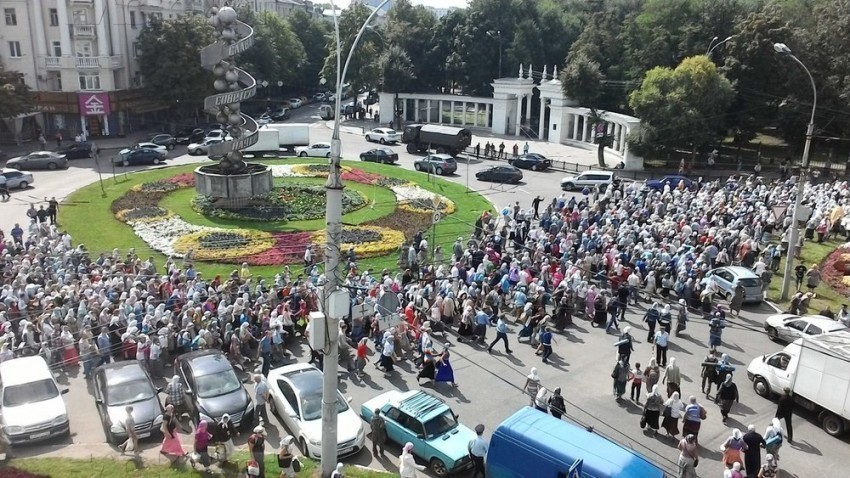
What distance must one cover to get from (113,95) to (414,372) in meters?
48.3

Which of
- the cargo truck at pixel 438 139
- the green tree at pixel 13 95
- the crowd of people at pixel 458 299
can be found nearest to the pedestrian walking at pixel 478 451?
the crowd of people at pixel 458 299

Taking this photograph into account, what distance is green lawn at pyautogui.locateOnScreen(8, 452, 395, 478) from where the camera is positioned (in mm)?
13234

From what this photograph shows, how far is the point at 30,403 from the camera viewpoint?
15.4 metres

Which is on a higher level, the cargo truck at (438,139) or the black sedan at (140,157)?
the cargo truck at (438,139)

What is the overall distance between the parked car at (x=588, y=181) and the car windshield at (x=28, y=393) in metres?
31.0

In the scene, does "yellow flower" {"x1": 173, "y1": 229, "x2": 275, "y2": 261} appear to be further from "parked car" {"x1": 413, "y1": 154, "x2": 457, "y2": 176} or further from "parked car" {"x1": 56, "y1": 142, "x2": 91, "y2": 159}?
A: "parked car" {"x1": 56, "y1": 142, "x2": 91, "y2": 159}

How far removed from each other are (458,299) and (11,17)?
49494 millimetres

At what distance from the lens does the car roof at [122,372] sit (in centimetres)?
1587

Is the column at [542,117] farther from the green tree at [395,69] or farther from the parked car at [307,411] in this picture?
the parked car at [307,411]

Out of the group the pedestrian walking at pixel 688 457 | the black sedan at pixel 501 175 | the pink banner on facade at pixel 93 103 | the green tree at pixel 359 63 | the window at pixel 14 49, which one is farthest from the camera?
the green tree at pixel 359 63

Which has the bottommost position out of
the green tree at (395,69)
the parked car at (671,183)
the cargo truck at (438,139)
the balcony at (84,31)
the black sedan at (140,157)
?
the black sedan at (140,157)

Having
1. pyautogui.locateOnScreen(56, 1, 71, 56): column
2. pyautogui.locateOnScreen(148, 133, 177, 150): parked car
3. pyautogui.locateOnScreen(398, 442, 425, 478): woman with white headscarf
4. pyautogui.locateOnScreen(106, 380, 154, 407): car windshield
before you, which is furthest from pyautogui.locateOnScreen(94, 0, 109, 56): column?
pyautogui.locateOnScreen(398, 442, 425, 478): woman with white headscarf

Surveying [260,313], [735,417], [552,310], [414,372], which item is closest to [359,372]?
[414,372]

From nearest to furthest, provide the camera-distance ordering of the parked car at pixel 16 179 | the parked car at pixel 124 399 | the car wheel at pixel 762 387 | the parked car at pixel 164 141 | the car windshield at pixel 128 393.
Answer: the parked car at pixel 124 399
the car windshield at pixel 128 393
the car wheel at pixel 762 387
the parked car at pixel 16 179
the parked car at pixel 164 141
